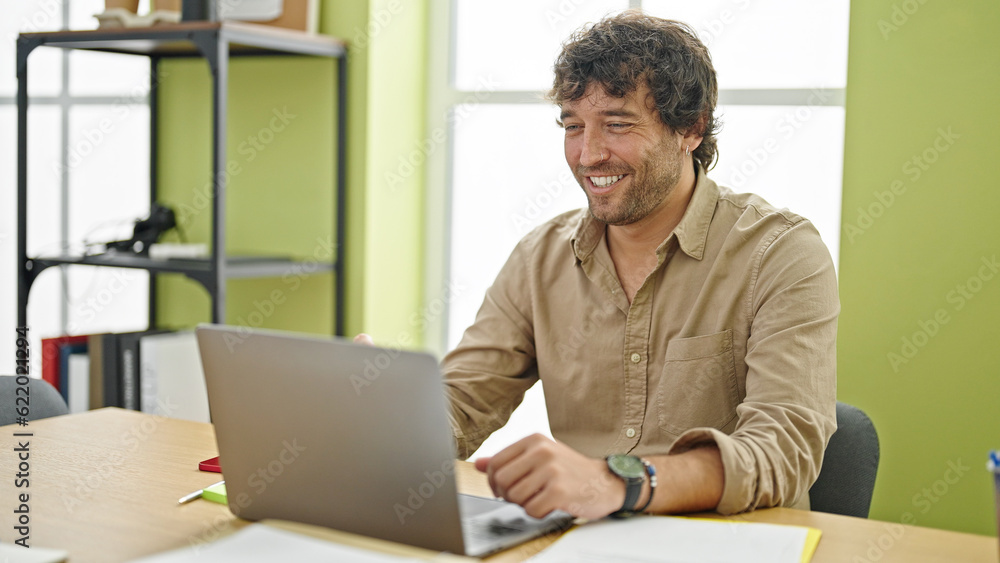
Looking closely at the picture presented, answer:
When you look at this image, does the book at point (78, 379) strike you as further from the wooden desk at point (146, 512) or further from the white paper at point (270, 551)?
the white paper at point (270, 551)

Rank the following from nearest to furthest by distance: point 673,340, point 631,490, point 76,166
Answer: point 631,490
point 673,340
point 76,166

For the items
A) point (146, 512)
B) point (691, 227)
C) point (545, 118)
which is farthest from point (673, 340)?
point (545, 118)

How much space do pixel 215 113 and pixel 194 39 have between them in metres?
0.19

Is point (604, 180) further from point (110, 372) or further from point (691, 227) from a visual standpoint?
point (110, 372)

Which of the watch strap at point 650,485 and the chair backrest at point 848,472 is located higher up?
the watch strap at point 650,485

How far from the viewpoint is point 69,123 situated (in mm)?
3213

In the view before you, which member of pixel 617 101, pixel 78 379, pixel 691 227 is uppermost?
pixel 617 101

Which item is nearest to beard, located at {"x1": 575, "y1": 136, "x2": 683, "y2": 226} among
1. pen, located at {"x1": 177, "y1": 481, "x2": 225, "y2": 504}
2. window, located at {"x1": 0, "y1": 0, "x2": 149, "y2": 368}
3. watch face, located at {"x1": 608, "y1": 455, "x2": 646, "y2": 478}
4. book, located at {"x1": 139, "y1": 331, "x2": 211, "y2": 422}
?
watch face, located at {"x1": 608, "y1": 455, "x2": 646, "y2": 478}

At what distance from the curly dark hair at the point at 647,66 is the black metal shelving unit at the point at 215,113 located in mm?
914

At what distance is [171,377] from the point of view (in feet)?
8.08

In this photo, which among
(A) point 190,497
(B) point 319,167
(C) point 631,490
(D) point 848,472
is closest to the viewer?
(C) point 631,490

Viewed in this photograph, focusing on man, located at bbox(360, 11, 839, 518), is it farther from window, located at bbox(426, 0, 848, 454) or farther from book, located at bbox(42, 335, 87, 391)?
book, located at bbox(42, 335, 87, 391)

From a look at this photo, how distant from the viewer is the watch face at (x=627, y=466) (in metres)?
1.09

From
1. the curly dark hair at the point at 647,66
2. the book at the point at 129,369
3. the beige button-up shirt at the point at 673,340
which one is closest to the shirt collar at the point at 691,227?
the beige button-up shirt at the point at 673,340
